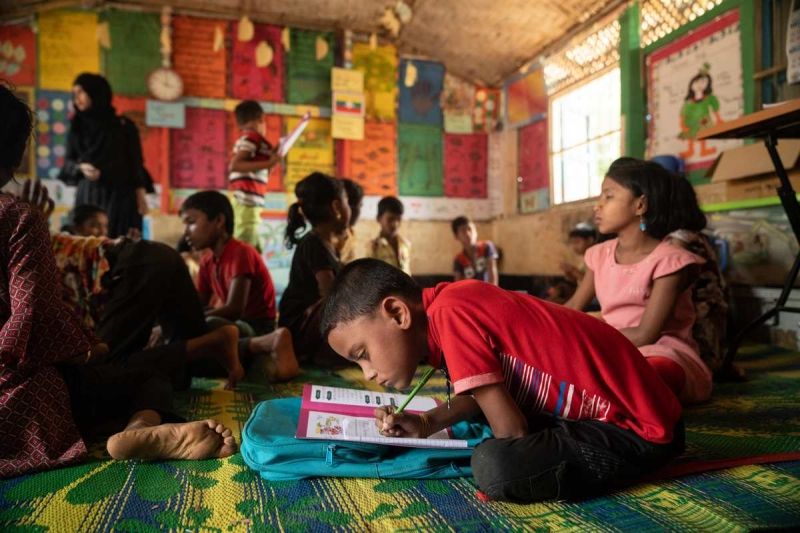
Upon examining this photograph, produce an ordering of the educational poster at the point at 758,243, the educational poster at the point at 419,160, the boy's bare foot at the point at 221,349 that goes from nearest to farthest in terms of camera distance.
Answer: the boy's bare foot at the point at 221,349
the educational poster at the point at 758,243
the educational poster at the point at 419,160

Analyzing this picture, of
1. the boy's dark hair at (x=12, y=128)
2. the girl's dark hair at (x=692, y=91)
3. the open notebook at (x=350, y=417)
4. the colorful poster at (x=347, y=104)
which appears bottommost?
the open notebook at (x=350, y=417)

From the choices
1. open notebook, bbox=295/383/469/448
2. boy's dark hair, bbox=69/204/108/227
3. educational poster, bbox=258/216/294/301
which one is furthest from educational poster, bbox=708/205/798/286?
educational poster, bbox=258/216/294/301

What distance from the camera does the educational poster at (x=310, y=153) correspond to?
555 cm

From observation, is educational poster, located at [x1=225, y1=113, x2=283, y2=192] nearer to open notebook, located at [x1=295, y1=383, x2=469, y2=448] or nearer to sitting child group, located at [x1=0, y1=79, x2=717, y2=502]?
sitting child group, located at [x1=0, y1=79, x2=717, y2=502]

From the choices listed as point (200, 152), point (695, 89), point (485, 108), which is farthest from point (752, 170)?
point (200, 152)

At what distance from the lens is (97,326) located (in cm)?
190

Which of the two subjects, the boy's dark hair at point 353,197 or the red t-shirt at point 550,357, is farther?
the boy's dark hair at point 353,197

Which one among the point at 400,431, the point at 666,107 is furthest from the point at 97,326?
the point at 666,107

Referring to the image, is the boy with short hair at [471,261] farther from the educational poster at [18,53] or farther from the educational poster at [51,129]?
the educational poster at [18,53]

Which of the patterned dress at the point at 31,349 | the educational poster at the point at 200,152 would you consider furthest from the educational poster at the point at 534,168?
the patterned dress at the point at 31,349

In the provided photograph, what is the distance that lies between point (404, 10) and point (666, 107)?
257 cm

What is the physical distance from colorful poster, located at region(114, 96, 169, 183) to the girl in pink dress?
4531mm

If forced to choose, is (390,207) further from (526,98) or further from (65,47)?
(65,47)

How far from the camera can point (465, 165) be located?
6133 millimetres
